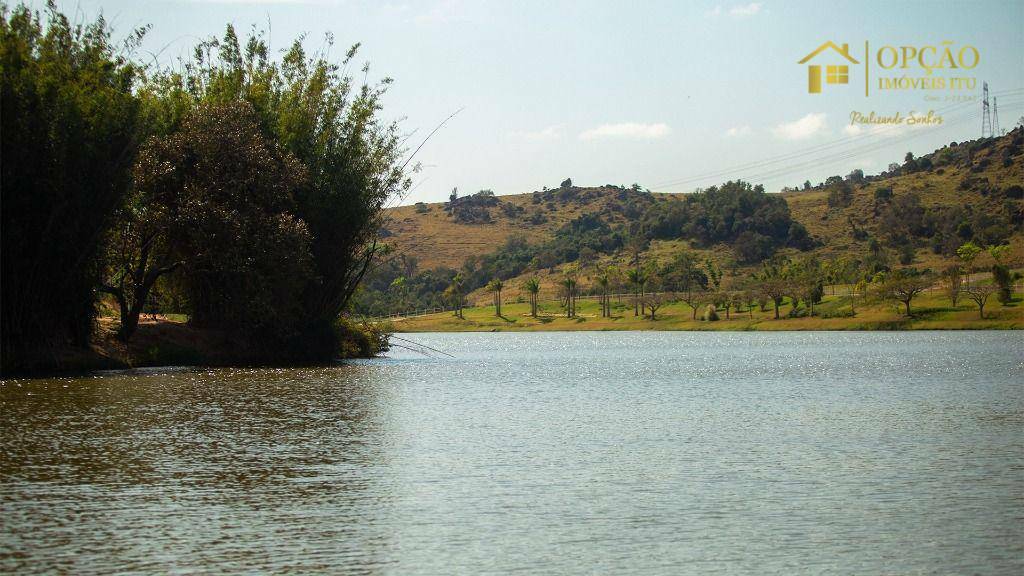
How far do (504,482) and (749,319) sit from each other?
123m

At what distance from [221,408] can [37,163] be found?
542 inches

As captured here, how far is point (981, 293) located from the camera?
113 meters

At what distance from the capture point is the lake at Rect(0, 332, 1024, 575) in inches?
449

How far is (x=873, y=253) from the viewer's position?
163375 mm

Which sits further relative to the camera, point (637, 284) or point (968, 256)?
point (637, 284)

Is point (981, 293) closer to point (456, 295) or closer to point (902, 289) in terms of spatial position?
point (902, 289)

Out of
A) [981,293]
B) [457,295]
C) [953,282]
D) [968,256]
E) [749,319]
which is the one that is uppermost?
[968,256]

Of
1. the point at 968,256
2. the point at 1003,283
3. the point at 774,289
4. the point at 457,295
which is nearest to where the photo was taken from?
the point at 1003,283

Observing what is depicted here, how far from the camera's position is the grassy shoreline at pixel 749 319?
112 meters

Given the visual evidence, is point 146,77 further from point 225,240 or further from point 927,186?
point 927,186

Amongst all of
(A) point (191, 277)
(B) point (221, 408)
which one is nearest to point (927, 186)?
(A) point (191, 277)

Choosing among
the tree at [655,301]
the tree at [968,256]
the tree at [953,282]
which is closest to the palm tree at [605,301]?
the tree at [655,301]

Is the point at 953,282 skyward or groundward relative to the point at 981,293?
skyward

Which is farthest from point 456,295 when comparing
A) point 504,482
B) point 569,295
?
point 504,482
